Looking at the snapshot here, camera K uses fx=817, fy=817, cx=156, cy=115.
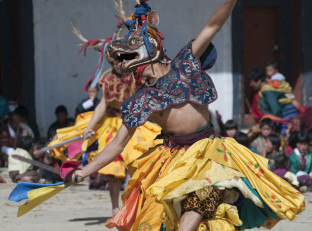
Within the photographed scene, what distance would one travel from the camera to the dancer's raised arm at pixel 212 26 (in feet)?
15.4

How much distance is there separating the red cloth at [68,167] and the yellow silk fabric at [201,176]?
15.1 inches

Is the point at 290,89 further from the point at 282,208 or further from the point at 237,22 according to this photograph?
the point at 282,208

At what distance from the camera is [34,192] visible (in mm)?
4820

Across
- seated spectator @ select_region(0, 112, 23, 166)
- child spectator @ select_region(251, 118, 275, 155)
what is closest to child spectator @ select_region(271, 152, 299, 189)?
child spectator @ select_region(251, 118, 275, 155)

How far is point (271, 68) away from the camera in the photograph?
416 inches

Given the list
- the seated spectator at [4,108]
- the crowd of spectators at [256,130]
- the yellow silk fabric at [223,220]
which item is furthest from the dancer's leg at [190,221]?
the seated spectator at [4,108]

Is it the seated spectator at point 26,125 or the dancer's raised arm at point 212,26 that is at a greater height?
the dancer's raised arm at point 212,26

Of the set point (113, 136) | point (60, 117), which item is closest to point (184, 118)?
point (113, 136)

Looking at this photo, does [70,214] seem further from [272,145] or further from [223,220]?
[223,220]

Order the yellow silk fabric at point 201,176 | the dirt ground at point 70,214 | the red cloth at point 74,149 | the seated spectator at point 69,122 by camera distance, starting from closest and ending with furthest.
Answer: the yellow silk fabric at point 201,176 → the dirt ground at point 70,214 → the red cloth at point 74,149 → the seated spectator at point 69,122

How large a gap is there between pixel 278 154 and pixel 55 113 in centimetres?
314

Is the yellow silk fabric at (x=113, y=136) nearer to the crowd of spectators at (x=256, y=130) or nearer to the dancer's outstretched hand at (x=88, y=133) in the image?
the dancer's outstretched hand at (x=88, y=133)

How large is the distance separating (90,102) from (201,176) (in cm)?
569

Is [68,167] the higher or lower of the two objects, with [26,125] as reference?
higher
